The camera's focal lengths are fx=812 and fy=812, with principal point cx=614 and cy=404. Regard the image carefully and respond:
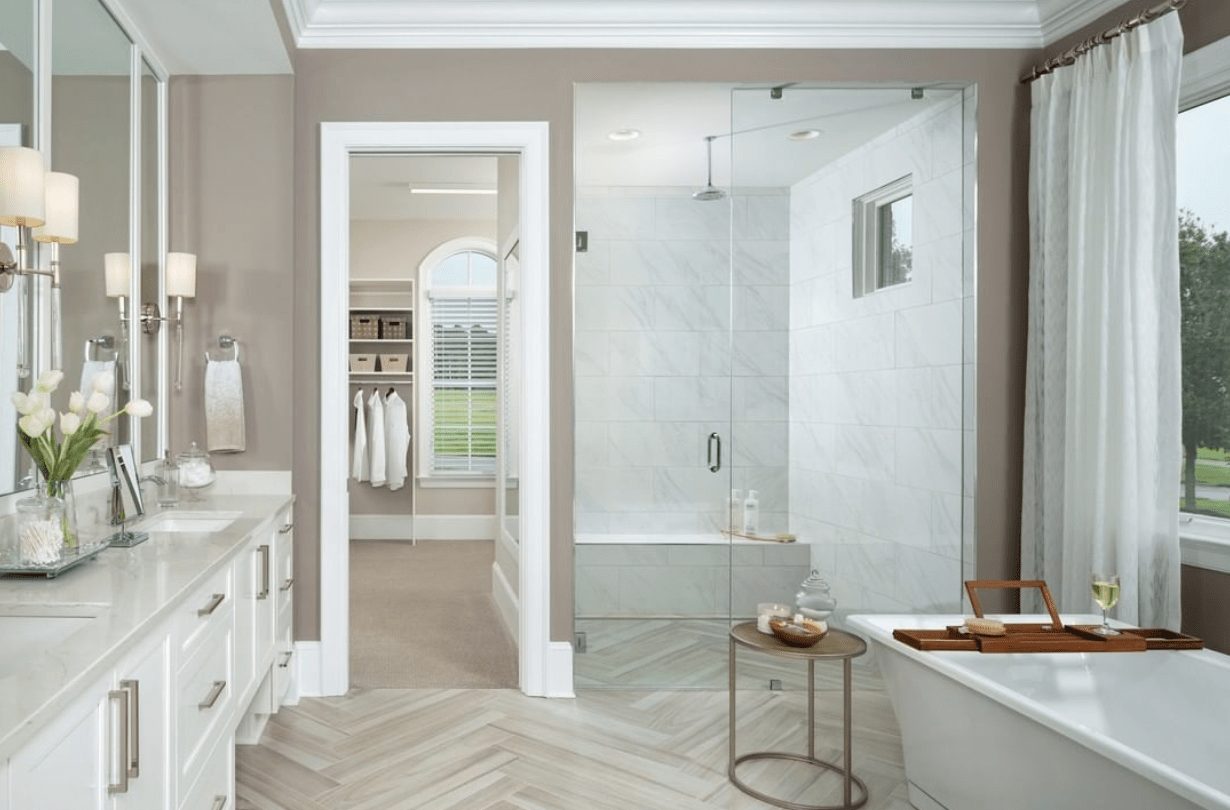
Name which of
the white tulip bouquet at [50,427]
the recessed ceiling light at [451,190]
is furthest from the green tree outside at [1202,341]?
the recessed ceiling light at [451,190]

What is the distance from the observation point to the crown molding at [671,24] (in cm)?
327

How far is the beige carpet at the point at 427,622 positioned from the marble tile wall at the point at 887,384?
5.33 ft

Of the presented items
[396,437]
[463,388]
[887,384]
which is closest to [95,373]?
[887,384]

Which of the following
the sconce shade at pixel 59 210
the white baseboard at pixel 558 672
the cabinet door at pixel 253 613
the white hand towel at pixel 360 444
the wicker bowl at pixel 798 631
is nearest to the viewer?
the sconce shade at pixel 59 210

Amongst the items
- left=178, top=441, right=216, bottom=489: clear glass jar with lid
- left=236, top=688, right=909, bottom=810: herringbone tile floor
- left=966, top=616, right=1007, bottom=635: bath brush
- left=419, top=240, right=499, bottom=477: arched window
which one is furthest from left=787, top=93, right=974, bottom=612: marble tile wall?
left=419, top=240, right=499, bottom=477: arched window

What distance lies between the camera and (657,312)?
12.4ft

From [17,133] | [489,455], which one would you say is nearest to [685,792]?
[17,133]

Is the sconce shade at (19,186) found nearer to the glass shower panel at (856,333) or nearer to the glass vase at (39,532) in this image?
the glass vase at (39,532)

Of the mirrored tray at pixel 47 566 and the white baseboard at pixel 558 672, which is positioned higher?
the mirrored tray at pixel 47 566

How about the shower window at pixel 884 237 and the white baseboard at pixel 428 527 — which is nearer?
the shower window at pixel 884 237

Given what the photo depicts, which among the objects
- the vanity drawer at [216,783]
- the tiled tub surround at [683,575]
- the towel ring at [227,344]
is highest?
the towel ring at [227,344]

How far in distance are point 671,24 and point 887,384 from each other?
1790mm

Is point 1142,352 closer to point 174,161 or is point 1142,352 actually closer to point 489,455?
point 174,161

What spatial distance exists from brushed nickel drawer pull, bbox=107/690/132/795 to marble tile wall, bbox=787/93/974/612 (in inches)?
110
